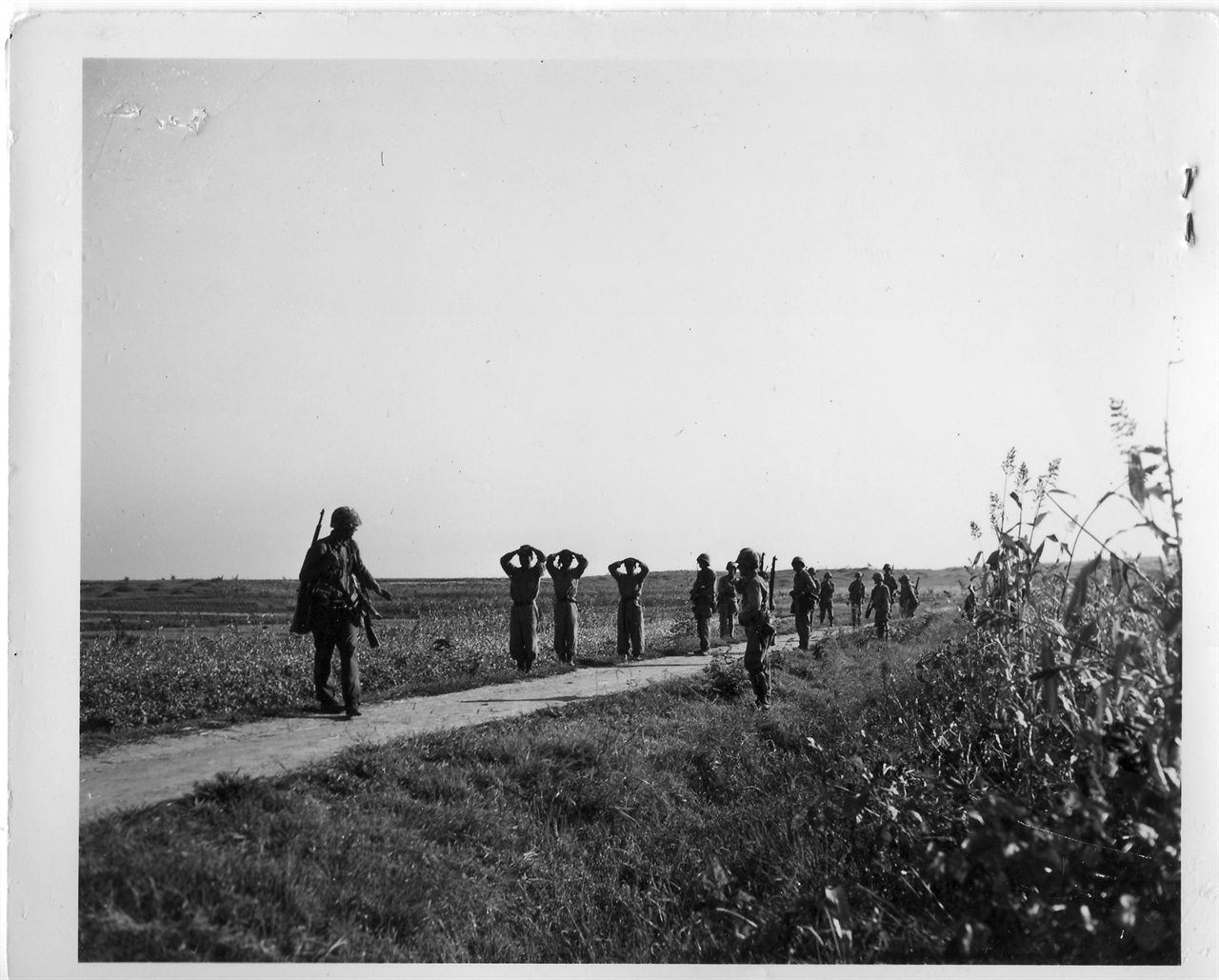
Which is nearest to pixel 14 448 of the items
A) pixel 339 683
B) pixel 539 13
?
Answer: pixel 339 683

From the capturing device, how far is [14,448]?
4.85 m

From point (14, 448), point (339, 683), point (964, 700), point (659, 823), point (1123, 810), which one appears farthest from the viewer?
point (339, 683)

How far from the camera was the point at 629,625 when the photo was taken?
9922 mm

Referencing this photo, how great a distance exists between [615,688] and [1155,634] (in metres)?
5.15

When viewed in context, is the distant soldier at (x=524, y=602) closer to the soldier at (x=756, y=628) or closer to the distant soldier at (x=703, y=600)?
the soldier at (x=756, y=628)

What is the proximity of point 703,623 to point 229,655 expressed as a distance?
6279mm

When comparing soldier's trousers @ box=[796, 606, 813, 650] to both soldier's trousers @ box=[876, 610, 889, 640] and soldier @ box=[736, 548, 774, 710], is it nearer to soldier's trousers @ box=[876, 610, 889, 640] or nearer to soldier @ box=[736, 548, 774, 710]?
soldier's trousers @ box=[876, 610, 889, 640]

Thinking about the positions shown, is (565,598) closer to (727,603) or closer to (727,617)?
(727,603)

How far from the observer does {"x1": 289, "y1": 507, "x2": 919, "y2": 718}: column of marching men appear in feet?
19.5

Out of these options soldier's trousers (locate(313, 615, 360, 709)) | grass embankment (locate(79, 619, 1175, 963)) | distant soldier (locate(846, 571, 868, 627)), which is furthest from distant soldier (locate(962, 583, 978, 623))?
distant soldier (locate(846, 571, 868, 627))

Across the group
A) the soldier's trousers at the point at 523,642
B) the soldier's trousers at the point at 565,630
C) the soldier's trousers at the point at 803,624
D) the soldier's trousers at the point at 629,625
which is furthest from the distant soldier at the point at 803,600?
the soldier's trousers at the point at 523,642

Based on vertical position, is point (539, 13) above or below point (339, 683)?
above

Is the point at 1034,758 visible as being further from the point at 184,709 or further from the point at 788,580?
the point at 788,580

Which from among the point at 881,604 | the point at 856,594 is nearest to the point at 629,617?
the point at 881,604
